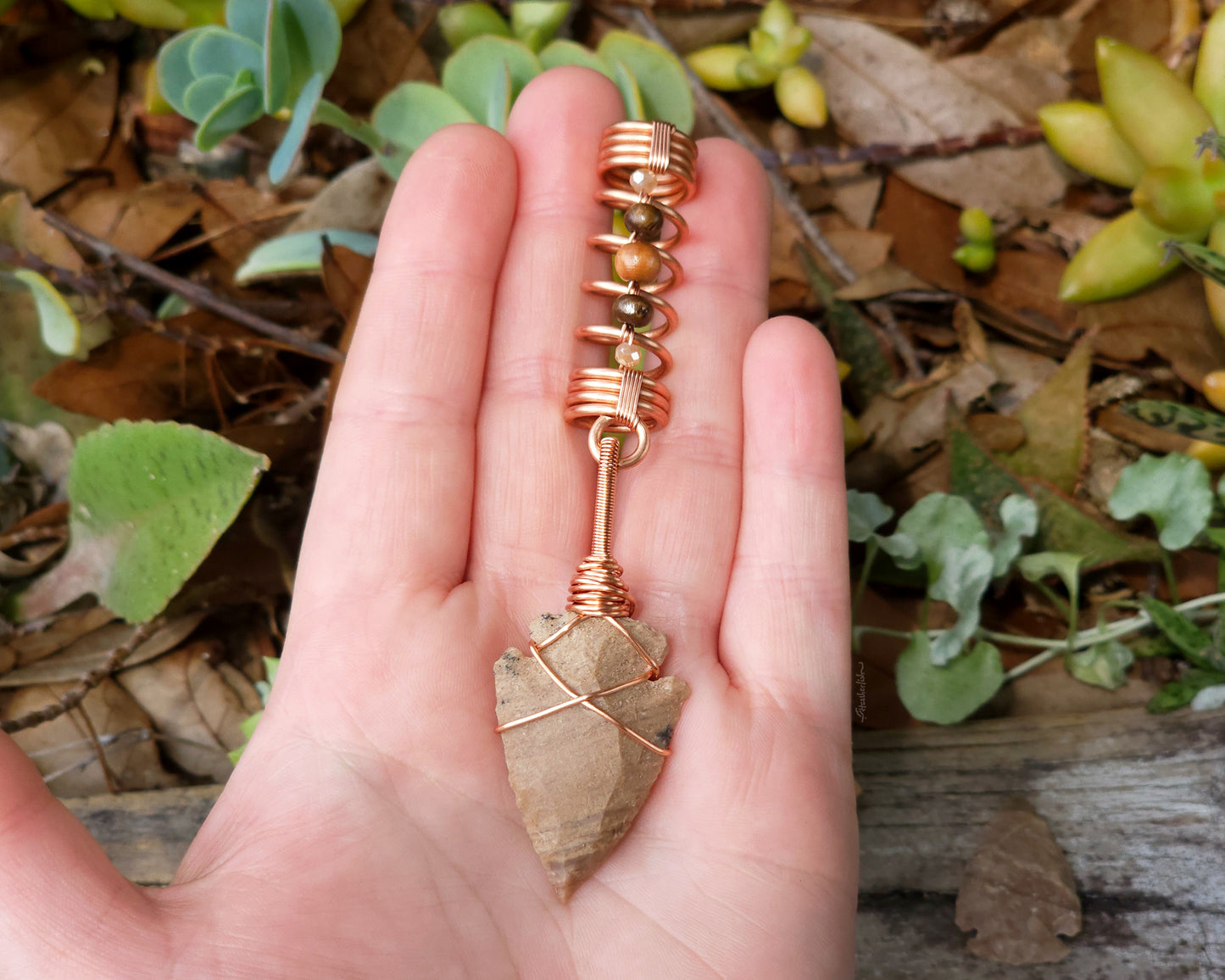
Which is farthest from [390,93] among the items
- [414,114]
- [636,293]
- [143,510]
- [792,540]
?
[792,540]

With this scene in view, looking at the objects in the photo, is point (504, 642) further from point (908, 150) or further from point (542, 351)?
point (908, 150)

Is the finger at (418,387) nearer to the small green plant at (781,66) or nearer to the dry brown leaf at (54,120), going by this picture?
the small green plant at (781,66)

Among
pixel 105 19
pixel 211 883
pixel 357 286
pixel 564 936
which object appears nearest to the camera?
pixel 211 883

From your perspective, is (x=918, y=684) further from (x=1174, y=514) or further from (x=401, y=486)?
(x=401, y=486)

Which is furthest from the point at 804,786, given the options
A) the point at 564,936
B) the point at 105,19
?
the point at 105,19

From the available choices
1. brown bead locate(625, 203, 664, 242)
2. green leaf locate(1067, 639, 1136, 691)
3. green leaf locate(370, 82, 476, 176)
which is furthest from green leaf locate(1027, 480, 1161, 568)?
green leaf locate(370, 82, 476, 176)

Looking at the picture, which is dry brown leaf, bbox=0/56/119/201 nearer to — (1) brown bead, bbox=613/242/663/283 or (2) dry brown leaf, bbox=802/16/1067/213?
(1) brown bead, bbox=613/242/663/283

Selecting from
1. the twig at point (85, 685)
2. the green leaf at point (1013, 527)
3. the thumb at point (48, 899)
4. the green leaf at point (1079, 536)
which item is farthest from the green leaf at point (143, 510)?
the green leaf at point (1079, 536)
